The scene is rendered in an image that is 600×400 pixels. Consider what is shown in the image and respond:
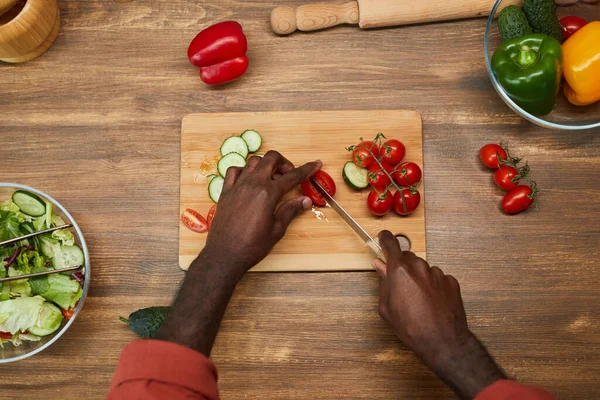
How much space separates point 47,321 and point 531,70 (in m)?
1.66

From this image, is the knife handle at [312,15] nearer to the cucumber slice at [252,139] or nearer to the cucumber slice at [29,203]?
the cucumber slice at [252,139]

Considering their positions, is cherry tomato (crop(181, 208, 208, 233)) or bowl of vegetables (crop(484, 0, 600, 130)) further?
cherry tomato (crop(181, 208, 208, 233))

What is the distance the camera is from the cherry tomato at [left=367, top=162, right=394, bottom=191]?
1.90 metres

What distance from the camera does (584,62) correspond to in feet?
6.00

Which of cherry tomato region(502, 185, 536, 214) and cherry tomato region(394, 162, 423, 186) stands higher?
cherry tomato region(394, 162, 423, 186)

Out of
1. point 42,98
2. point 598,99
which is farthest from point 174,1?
point 598,99

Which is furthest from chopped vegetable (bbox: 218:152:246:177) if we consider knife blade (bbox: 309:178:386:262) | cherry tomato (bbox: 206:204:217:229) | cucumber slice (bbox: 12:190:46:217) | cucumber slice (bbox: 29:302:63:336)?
cucumber slice (bbox: 29:302:63:336)

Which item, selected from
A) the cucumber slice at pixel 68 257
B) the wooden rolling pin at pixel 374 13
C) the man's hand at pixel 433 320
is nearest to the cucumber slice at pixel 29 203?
the cucumber slice at pixel 68 257

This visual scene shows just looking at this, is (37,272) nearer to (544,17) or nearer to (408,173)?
(408,173)

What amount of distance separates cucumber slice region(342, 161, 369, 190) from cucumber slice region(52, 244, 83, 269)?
88 cm

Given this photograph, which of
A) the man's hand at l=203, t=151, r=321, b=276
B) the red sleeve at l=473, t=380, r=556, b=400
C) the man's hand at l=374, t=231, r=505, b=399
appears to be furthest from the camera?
the man's hand at l=203, t=151, r=321, b=276

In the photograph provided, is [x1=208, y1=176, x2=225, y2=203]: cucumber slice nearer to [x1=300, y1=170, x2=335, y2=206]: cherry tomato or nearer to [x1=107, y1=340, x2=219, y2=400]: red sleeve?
[x1=300, y1=170, x2=335, y2=206]: cherry tomato

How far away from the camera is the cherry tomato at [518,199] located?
192cm

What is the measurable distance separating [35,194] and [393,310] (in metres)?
1.17
